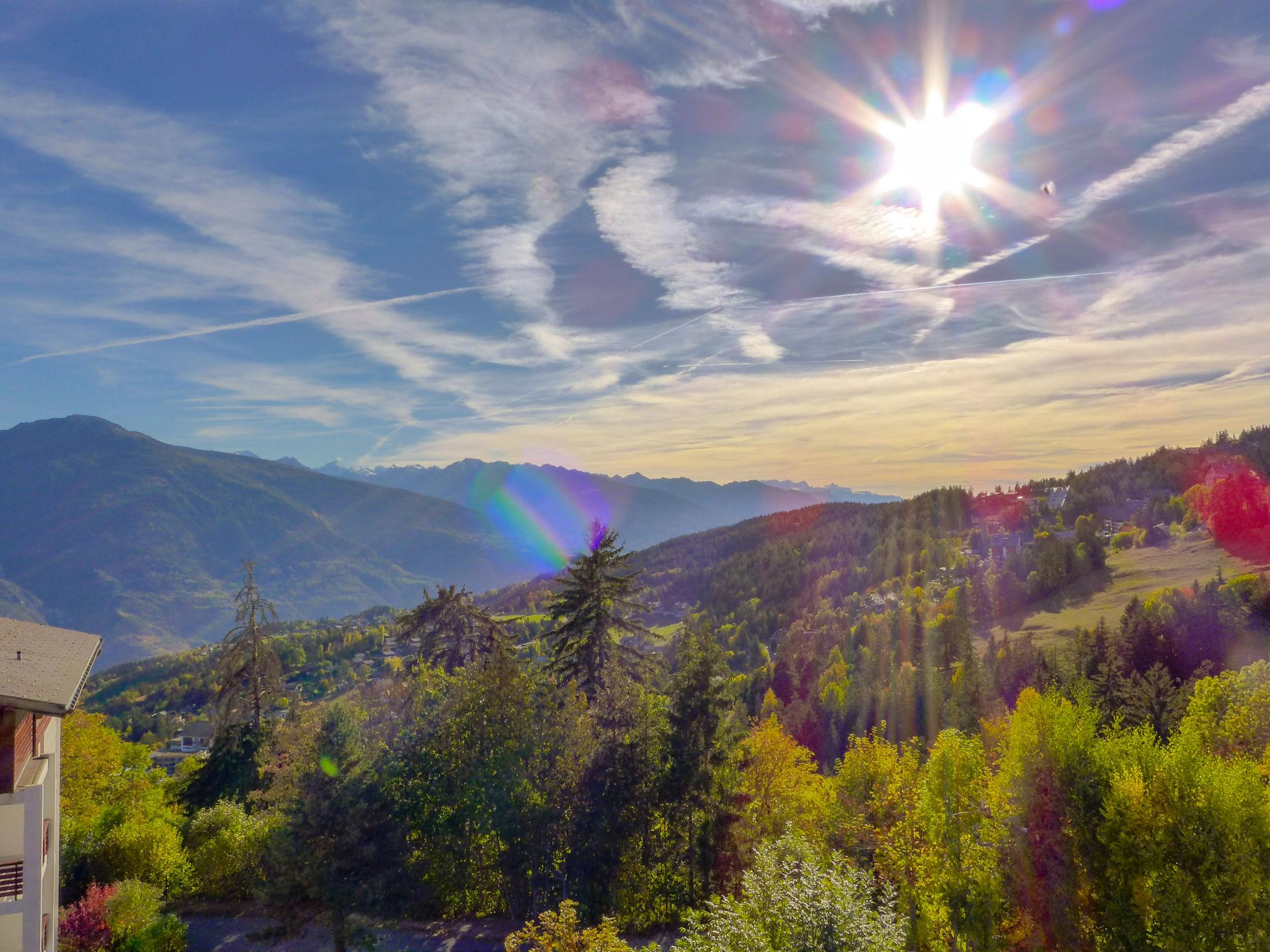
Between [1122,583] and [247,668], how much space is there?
189 metres

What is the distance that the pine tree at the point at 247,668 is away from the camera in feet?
138

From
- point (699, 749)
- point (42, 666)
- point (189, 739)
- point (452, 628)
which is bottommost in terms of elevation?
point (189, 739)

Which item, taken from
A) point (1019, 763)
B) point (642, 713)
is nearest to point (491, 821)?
point (642, 713)

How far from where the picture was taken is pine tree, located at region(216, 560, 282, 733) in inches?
1655

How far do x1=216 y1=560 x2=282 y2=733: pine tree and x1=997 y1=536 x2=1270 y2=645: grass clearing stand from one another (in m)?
135

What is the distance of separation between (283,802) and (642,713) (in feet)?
49.5

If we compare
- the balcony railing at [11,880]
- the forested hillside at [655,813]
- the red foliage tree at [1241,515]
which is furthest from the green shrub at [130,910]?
the red foliage tree at [1241,515]

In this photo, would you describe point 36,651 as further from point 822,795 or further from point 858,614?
point 858,614

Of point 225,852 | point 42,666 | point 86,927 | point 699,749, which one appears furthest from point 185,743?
point 42,666

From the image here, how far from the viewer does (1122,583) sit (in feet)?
538

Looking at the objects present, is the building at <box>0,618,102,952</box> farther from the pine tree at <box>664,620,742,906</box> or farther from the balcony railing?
the pine tree at <box>664,620,742,906</box>

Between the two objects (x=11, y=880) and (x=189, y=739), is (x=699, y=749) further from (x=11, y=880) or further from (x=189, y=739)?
(x=189, y=739)

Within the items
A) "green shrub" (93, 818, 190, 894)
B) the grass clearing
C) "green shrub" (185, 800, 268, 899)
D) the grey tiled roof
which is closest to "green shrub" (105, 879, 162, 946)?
"green shrub" (93, 818, 190, 894)

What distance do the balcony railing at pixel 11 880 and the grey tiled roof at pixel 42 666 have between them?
373cm
